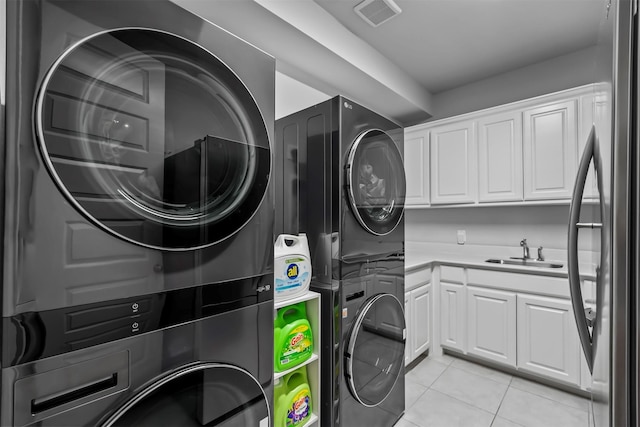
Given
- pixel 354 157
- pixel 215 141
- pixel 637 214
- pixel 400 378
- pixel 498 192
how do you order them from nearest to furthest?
pixel 637 214, pixel 215 141, pixel 354 157, pixel 400 378, pixel 498 192

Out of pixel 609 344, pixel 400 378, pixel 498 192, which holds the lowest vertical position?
pixel 400 378

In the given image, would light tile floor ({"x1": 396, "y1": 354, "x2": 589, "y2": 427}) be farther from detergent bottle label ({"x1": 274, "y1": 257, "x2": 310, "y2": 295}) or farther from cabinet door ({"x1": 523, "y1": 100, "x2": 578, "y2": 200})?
cabinet door ({"x1": 523, "y1": 100, "x2": 578, "y2": 200})

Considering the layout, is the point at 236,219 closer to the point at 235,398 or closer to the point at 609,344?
the point at 235,398

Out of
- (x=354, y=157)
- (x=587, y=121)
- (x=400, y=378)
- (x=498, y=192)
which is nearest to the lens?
(x=354, y=157)

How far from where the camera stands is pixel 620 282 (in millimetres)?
473

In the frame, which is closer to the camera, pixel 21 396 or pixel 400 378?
pixel 21 396

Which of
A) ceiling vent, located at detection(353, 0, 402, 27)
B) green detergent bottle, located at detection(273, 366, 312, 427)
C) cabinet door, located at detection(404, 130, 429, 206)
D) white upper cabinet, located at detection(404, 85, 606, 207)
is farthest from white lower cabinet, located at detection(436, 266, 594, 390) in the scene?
ceiling vent, located at detection(353, 0, 402, 27)

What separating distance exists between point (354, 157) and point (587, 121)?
2.09 metres

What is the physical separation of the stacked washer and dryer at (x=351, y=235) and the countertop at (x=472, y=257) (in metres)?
0.73

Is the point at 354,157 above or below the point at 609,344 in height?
above

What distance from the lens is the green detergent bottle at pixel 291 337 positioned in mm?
1241

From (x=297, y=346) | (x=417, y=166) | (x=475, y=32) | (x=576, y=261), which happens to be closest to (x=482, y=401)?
(x=297, y=346)

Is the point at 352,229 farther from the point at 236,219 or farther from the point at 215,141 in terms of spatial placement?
the point at 215,141

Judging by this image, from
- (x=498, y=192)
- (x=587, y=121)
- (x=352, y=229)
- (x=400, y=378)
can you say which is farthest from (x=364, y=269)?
(x=587, y=121)
